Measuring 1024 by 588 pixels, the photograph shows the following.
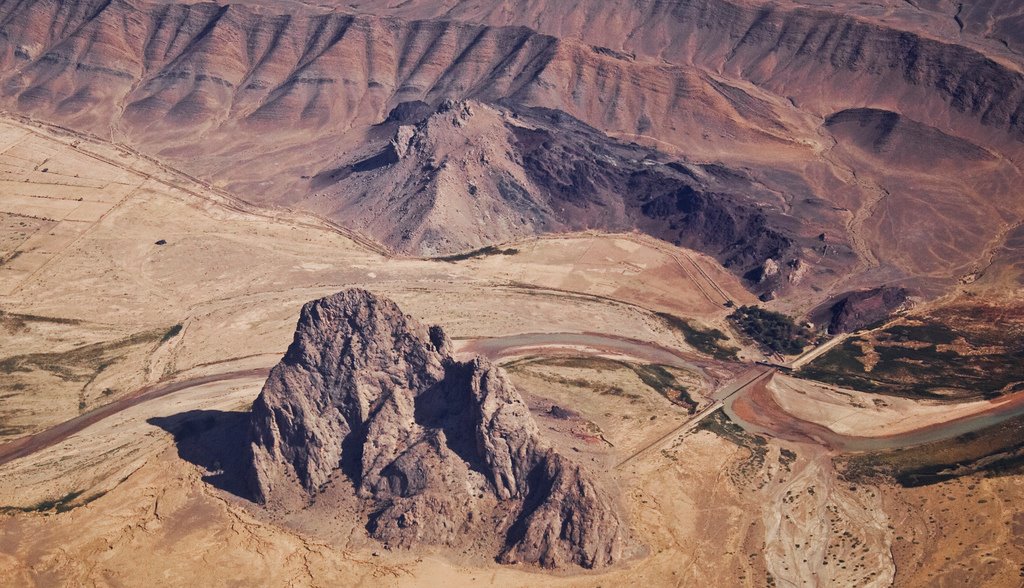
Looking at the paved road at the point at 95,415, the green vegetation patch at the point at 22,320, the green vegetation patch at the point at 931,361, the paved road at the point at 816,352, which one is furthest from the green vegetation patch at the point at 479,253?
the green vegetation patch at the point at 22,320

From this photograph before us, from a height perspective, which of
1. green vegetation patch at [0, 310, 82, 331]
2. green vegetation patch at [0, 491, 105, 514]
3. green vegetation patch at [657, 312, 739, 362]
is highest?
green vegetation patch at [0, 310, 82, 331]

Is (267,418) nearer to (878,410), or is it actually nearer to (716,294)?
(878,410)

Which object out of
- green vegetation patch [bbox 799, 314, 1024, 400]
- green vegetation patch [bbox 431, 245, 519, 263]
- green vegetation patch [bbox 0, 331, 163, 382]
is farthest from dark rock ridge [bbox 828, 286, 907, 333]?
green vegetation patch [bbox 0, 331, 163, 382]

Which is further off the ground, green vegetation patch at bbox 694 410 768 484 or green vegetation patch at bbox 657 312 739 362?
green vegetation patch at bbox 694 410 768 484

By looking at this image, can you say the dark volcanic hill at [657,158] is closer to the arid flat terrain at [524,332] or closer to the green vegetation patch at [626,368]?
the arid flat terrain at [524,332]

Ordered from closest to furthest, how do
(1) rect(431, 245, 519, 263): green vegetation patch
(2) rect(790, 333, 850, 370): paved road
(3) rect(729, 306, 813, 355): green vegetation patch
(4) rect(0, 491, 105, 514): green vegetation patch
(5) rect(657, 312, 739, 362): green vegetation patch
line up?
(4) rect(0, 491, 105, 514): green vegetation patch → (2) rect(790, 333, 850, 370): paved road → (5) rect(657, 312, 739, 362): green vegetation patch → (3) rect(729, 306, 813, 355): green vegetation patch → (1) rect(431, 245, 519, 263): green vegetation patch

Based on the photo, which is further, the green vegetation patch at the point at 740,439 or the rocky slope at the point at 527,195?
the rocky slope at the point at 527,195

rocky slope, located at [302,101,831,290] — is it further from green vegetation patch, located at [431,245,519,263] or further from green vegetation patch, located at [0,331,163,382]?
green vegetation patch, located at [0,331,163,382]
